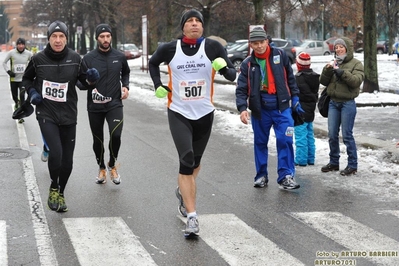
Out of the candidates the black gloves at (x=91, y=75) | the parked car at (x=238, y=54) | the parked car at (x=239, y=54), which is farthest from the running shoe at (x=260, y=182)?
the parked car at (x=238, y=54)

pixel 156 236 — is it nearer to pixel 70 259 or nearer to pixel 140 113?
pixel 70 259

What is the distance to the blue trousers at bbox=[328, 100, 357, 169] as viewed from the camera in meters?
9.41

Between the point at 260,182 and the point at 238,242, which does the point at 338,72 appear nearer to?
the point at 260,182

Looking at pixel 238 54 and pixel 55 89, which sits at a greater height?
pixel 238 54

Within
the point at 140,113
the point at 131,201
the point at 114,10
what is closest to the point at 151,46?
the point at 114,10

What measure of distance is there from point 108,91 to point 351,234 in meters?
3.60

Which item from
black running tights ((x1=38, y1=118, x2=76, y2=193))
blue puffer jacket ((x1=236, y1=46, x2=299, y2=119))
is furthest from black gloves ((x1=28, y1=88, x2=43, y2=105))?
blue puffer jacket ((x1=236, y1=46, x2=299, y2=119))

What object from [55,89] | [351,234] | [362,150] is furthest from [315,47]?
[351,234]

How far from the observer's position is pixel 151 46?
5388 centimetres

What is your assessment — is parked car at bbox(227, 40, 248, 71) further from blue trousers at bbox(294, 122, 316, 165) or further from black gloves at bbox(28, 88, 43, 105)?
black gloves at bbox(28, 88, 43, 105)

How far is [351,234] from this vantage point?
6.47 meters

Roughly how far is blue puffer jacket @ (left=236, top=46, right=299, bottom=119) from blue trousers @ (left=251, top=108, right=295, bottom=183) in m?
0.11

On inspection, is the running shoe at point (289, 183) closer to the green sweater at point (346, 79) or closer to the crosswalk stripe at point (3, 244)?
the green sweater at point (346, 79)

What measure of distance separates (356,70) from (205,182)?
8.12 feet
